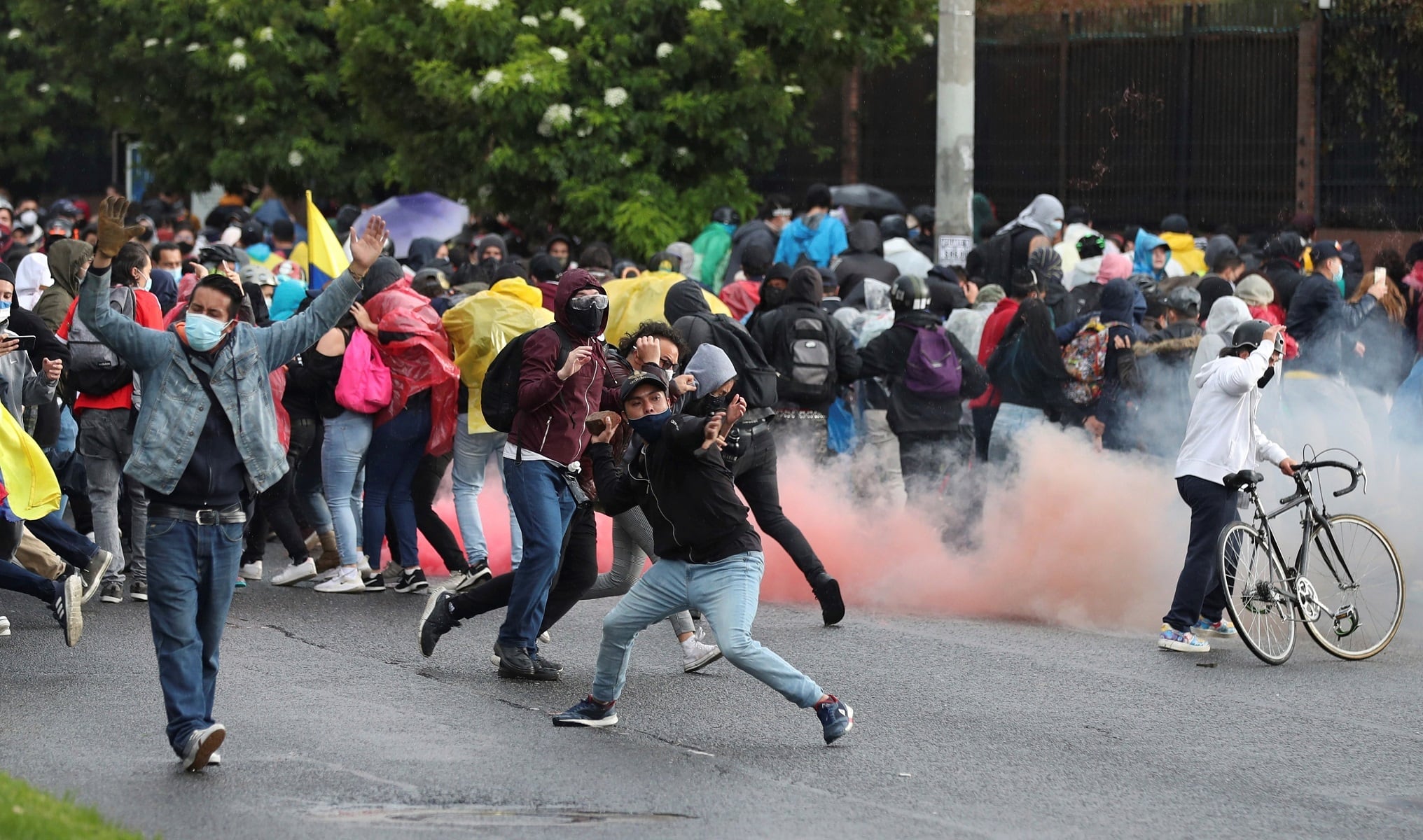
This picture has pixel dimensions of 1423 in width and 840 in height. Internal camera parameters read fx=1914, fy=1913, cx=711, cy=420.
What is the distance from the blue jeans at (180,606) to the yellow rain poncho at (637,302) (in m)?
5.10

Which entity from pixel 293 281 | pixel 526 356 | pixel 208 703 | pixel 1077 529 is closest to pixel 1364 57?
pixel 1077 529

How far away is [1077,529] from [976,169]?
1251cm

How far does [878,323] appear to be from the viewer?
510 inches

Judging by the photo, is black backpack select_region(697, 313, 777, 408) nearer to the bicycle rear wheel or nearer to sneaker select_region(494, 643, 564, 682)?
sneaker select_region(494, 643, 564, 682)

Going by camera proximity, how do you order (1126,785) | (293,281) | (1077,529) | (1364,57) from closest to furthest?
(1126,785) → (1077,529) → (293,281) → (1364,57)

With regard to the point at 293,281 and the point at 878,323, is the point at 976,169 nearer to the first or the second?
the point at 878,323

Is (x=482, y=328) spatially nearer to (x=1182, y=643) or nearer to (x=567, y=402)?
(x=567, y=402)

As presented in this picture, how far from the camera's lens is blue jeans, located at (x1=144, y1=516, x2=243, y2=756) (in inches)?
251

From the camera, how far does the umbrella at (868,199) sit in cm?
2123

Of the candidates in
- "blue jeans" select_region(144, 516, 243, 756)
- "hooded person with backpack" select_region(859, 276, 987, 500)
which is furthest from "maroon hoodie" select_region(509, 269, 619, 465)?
"hooded person with backpack" select_region(859, 276, 987, 500)

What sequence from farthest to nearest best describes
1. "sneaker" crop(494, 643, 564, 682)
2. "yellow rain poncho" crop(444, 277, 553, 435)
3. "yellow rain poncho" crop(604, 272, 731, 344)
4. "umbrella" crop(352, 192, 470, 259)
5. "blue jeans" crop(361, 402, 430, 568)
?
"umbrella" crop(352, 192, 470, 259) → "yellow rain poncho" crop(604, 272, 731, 344) → "blue jeans" crop(361, 402, 430, 568) → "yellow rain poncho" crop(444, 277, 553, 435) → "sneaker" crop(494, 643, 564, 682)

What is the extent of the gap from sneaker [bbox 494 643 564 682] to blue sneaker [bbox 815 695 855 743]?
1590 mm

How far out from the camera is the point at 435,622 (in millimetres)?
8242

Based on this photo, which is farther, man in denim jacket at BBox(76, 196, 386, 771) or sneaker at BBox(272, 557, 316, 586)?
sneaker at BBox(272, 557, 316, 586)
